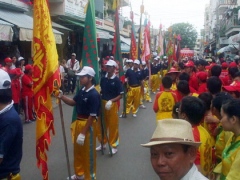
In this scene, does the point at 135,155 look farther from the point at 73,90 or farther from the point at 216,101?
the point at 73,90

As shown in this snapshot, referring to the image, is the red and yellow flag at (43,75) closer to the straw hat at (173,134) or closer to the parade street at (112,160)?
the parade street at (112,160)

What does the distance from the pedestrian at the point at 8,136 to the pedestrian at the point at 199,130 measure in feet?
5.02

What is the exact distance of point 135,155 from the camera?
8477mm

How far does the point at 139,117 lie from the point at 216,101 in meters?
8.97

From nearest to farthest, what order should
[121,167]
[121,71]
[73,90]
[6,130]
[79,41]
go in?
[6,130]
[121,167]
[121,71]
[73,90]
[79,41]

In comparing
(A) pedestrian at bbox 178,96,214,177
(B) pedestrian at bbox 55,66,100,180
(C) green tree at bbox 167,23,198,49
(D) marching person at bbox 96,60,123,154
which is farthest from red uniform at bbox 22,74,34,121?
(C) green tree at bbox 167,23,198,49

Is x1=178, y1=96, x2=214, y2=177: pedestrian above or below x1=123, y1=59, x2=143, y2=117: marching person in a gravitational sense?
above

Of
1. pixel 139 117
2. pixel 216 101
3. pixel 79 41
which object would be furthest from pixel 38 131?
pixel 79 41

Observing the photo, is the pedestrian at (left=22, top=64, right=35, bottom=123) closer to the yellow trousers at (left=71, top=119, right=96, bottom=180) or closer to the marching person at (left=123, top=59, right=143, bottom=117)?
the marching person at (left=123, top=59, right=143, bottom=117)

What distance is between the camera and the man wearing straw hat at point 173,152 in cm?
239

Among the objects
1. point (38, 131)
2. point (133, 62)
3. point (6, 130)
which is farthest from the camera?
point (133, 62)

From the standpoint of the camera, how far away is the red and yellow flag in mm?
5840

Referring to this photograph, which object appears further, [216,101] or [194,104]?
[216,101]

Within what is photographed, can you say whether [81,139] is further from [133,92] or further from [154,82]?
[154,82]
